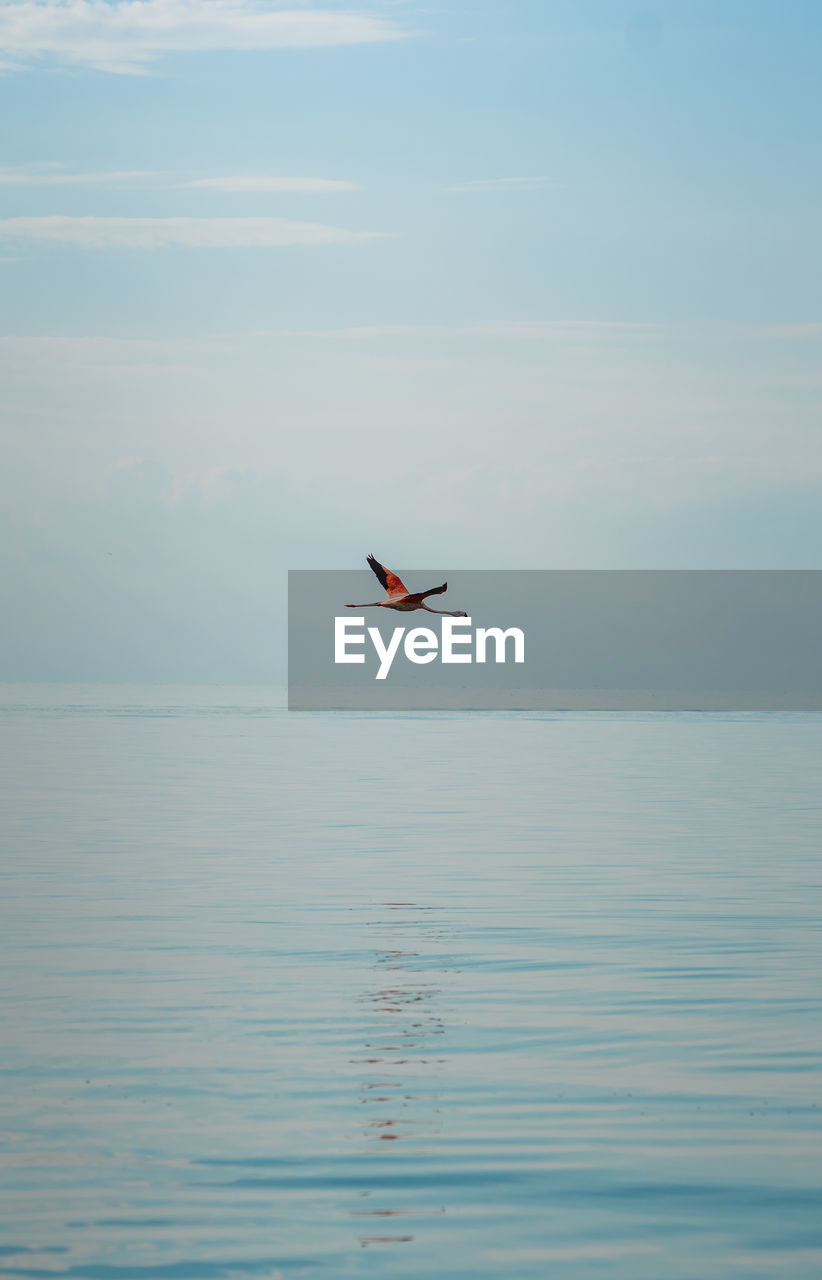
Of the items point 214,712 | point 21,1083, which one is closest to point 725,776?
point 21,1083

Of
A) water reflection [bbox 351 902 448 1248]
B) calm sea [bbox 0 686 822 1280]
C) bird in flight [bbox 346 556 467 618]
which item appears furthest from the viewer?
bird in flight [bbox 346 556 467 618]

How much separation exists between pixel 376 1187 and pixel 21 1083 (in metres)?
4.45

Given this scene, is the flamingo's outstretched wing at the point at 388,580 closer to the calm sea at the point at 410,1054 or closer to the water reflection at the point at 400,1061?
the calm sea at the point at 410,1054

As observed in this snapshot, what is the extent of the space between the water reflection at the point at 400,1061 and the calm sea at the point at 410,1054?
0.05 meters

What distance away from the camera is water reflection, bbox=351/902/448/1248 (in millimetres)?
13414

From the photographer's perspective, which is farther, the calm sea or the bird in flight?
the bird in flight

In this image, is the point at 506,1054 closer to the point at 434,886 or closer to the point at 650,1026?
the point at 650,1026

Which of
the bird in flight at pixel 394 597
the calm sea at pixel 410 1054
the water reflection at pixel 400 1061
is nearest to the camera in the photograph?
the calm sea at pixel 410 1054

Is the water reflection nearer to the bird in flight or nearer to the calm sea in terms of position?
the calm sea

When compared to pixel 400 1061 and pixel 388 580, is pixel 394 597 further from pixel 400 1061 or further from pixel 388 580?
pixel 400 1061

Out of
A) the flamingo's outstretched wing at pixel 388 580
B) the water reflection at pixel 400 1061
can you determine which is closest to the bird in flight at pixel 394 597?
the flamingo's outstretched wing at pixel 388 580

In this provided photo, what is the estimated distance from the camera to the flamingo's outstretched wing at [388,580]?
45.4 meters

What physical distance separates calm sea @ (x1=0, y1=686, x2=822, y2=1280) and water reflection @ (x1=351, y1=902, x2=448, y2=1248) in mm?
49

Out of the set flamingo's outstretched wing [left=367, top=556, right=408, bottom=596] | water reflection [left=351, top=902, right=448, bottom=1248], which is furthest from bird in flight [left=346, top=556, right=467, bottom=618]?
water reflection [left=351, top=902, right=448, bottom=1248]
